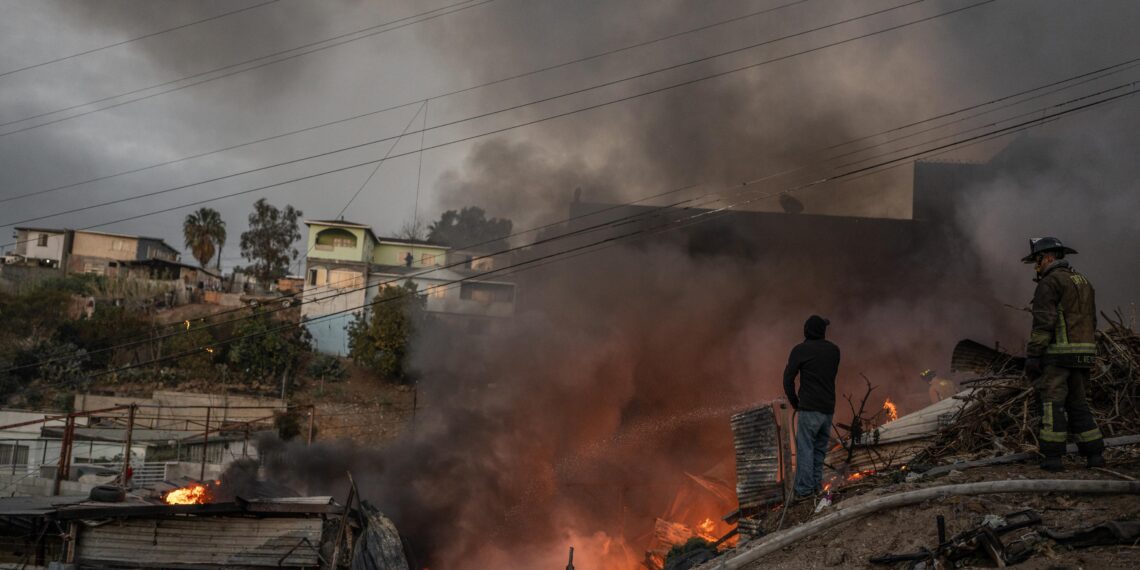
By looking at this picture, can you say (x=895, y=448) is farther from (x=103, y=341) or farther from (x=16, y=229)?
(x=16, y=229)

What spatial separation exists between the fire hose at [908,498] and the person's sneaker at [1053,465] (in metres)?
0.48

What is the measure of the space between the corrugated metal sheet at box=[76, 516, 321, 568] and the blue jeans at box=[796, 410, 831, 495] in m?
6.35

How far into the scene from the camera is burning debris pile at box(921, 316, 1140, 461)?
20.1 ft

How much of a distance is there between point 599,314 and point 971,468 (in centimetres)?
1496

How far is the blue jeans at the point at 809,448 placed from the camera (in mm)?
6641

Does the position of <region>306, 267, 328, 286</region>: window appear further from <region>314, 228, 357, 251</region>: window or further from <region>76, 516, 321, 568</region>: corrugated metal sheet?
<region>76, 516, 321, 568</region>: corrugated metal sheet

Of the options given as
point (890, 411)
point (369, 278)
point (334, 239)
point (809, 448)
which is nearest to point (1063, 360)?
point (809, 448)

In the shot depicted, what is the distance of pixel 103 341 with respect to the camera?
3219 cm

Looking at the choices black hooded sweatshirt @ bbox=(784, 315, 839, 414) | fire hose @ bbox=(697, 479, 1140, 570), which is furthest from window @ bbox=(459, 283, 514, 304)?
fire hose @ bbox=(697, 479, 1140, 570)

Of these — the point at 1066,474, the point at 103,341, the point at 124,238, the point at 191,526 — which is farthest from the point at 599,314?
the point at 124,238

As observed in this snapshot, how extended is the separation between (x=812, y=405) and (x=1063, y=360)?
1.95 meters

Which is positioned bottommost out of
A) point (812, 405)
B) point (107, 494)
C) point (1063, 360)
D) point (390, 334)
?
point (107, 494)

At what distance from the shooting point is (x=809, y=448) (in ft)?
21.9

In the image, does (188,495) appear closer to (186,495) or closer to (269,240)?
(186,495)
